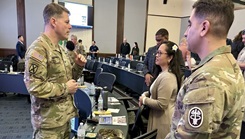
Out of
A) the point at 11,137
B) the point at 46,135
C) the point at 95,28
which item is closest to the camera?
the point at 46,135

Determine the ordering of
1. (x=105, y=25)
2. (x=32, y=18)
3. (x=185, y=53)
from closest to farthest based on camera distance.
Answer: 1. (x=185, y=53)
2. (x=32, y=18)
3. (x=105, y=25)

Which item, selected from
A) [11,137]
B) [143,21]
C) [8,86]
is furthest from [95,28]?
[11,137]

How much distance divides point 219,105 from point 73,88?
109cm

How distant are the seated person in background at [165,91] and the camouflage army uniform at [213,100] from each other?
3.58 feet

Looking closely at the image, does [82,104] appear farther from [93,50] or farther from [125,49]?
[125,49]

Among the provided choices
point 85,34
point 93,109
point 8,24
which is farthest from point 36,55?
point 85,34

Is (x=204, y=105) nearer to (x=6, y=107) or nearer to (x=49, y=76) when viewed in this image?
(x=49, y=76)

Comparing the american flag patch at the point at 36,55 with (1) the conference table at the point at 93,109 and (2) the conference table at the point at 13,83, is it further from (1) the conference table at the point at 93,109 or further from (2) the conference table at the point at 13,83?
(2) the conference table at the point at 13,83

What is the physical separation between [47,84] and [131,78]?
3939 millimetres

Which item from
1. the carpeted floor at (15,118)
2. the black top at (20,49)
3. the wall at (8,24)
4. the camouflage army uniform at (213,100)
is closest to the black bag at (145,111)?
the camouflage army uniform at (213,100)

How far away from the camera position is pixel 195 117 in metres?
0.66

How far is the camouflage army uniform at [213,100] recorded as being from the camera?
658 millimetres

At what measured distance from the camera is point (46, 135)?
142 centimetres

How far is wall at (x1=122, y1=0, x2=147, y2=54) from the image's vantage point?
12070 mm
